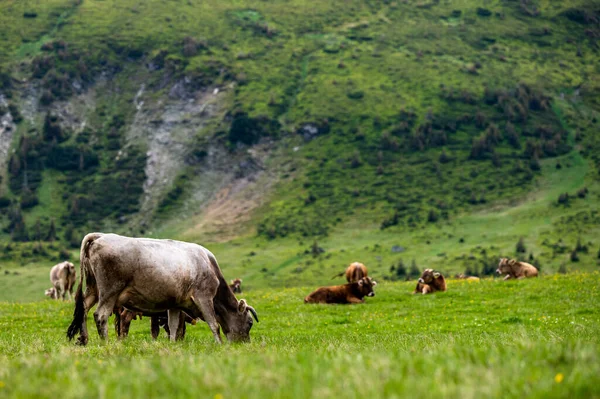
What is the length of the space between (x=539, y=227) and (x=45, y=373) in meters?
165

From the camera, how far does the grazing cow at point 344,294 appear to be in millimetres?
33094

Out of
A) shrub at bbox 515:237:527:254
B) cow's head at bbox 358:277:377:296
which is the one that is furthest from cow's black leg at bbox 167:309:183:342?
shrub at bbox 515:237:527:254

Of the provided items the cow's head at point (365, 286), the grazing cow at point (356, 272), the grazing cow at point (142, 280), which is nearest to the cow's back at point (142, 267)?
the grazing cow at point (142, 280)

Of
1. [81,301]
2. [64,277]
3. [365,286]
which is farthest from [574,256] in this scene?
[81,301]

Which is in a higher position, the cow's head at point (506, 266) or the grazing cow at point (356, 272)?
the cow's head at point (506, 266)

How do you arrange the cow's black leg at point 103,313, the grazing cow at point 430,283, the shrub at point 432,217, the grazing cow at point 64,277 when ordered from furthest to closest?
the shrub at point 432,217 → the grazing cow at point 64,277 → the grazing cow at point 430,283 → the cow's black leg at point 103,313

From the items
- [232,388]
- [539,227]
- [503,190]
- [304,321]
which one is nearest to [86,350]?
[232,388]

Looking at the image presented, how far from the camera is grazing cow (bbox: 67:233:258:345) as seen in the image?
1639 cm

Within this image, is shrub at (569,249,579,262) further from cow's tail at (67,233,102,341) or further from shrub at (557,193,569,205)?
cow's tail at (67,233,102,341)

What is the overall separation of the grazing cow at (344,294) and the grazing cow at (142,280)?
49.5ft

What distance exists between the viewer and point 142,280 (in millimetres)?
16594

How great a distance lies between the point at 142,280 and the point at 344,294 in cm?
1795

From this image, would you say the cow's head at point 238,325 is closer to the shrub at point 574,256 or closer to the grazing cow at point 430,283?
the grazing cow at point 430,283

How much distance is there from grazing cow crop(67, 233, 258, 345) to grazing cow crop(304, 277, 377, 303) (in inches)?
594
